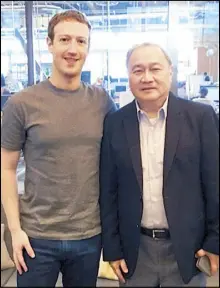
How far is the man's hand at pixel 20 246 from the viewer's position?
1243 mm

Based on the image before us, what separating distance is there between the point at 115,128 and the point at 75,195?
0.25 metres

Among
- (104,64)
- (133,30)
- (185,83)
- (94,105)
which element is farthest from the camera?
(185,83)

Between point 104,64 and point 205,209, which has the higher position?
point 104,64

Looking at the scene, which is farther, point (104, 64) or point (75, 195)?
point (104, 64)

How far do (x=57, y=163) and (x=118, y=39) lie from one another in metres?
0.78

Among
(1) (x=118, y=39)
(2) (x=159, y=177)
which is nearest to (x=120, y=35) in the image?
(1) (x=118, y=39)

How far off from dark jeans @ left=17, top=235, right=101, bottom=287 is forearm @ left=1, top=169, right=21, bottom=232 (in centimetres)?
10

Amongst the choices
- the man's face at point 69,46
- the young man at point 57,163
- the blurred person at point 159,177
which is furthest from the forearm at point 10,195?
the man's face at point 69,46

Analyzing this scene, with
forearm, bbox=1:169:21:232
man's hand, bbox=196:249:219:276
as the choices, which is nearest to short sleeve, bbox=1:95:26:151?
forearm, bbox=1:169:21:232

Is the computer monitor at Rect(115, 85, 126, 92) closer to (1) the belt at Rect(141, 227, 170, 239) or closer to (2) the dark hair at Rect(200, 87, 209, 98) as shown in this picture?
(1) the belt at Rect(141, 227, 170, 239)

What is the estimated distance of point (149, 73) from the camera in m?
1.16

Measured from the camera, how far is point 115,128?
4.05 ft

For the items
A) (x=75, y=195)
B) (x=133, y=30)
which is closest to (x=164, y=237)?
(x=75, y=195)

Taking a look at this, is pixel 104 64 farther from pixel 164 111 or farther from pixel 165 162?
pixel 165 162
